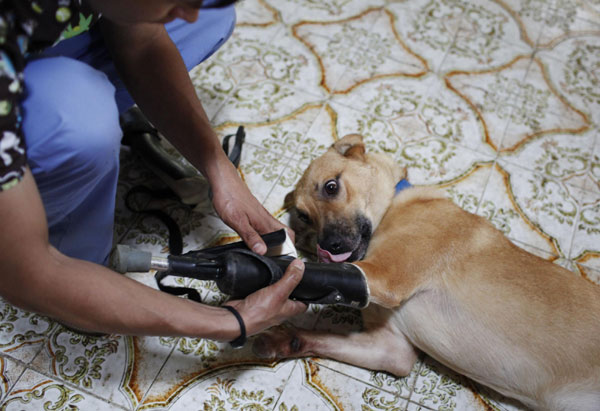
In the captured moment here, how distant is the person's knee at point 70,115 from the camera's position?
4.03 ft

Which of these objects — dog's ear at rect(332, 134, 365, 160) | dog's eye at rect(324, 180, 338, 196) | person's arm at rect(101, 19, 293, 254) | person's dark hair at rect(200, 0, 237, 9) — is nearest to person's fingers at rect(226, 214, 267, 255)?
person's arm at rect(101, 19, 293, 254)

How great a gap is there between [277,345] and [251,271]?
18.8 inches

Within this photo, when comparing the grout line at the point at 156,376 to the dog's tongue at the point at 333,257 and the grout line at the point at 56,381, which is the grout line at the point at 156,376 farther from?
the dog's tongue at the point at 333,257

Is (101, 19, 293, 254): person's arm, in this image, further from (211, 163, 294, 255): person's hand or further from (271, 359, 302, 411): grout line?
(271, 359, 302, 411): grout line

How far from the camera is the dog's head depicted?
6.28ft

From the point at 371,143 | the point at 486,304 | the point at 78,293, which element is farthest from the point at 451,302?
the point at 78,293

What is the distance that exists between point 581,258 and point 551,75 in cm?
121

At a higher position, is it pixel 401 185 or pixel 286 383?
pixel 401 185

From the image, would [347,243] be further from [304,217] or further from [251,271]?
[251,271]

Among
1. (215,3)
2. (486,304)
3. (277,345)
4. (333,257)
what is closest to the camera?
(215,3)

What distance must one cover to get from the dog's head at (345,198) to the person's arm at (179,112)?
10.8 inches

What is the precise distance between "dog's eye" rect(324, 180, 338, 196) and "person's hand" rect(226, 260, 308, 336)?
23.1 inches

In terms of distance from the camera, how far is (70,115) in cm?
128

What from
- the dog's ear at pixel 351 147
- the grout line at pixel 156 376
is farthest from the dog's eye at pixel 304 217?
the grout line at pixel 156 376
